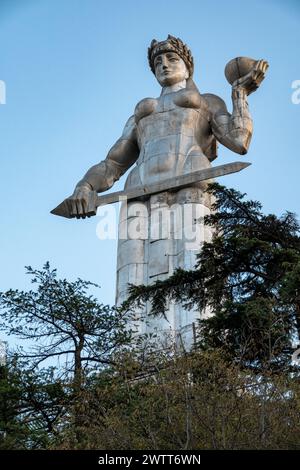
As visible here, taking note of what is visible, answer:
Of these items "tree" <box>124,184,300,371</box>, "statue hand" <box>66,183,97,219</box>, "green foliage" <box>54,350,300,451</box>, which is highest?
"statue hand" <box>66,183,97,219</box>

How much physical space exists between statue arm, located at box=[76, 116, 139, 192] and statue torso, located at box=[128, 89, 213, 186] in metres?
0.39

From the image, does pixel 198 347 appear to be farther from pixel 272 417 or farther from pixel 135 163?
pixel 135 163

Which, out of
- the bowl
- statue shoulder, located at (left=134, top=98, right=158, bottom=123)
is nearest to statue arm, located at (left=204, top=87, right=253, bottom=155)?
the bowl

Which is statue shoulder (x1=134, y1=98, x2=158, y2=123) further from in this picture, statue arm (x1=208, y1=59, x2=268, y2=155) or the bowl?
the bowl

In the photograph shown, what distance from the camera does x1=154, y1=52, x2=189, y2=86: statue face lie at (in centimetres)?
2162

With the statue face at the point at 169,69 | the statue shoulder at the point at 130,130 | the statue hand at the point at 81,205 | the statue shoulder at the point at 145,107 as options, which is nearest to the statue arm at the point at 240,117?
the statue shoulder at the point at 145,107

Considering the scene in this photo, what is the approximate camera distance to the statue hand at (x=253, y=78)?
20250mm

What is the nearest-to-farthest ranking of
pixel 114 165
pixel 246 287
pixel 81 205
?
pixel 246 287 → pixel 81 205 → pixel 114 165

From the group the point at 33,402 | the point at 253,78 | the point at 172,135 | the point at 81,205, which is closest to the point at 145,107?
the point at 172,135

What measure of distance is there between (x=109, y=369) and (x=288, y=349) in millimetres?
2461

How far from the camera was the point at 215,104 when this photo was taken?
21156 mm

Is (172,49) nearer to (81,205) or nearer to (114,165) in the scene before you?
(114,165)

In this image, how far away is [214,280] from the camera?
16000 millimetres

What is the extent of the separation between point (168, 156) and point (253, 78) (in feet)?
7.05
